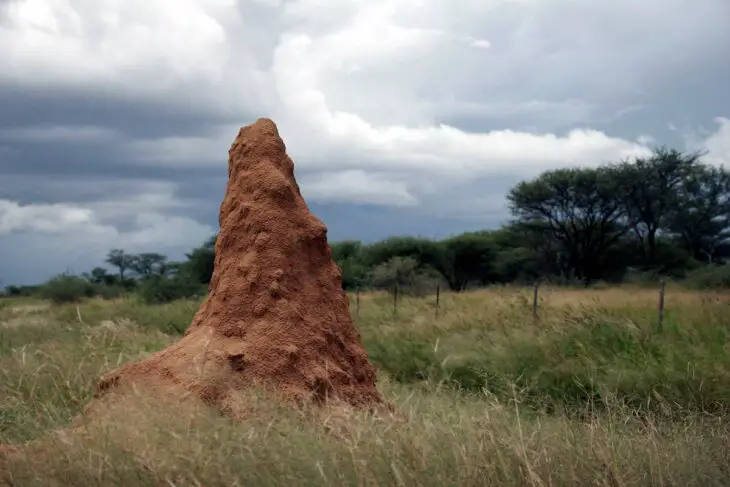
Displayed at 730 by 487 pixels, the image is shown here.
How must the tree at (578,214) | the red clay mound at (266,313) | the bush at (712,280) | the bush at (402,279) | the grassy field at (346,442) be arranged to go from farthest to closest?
the tree at (578,214) < the bush at (402,279) < the bush at (712,280) < the red clay mound at (266,313) < the grassy field at (346,442)

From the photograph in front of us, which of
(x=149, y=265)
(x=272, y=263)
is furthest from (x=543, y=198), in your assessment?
(x=272, y=263)

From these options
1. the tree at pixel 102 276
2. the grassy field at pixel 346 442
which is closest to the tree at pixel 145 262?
the tree at pixel 102 276

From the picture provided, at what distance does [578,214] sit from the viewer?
138 feet

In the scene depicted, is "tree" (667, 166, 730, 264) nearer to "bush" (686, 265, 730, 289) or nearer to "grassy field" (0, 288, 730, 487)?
"bush" (686, 265, 730, 289)

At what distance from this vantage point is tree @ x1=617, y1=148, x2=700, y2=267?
1598 inches

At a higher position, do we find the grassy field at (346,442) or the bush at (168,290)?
the bush at (168,290)

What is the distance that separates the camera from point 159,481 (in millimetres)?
4289

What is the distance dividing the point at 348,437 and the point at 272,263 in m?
1.94

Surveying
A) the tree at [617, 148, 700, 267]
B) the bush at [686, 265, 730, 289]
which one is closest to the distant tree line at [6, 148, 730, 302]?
the tree at [617, 148, 700, 267]

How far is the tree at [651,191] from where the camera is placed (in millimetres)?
40594

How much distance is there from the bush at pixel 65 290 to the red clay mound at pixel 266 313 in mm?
30688

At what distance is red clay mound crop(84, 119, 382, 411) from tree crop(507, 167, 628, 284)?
115 ft

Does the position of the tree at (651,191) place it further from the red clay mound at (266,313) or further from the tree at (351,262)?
the red clay mound at (266,313)

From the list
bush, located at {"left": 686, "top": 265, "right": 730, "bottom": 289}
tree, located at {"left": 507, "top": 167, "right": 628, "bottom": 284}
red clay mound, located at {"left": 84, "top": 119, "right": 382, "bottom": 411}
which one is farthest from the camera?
tree, located at {"left": 507, "top": 167, "right": 628, "bottom": 284}
